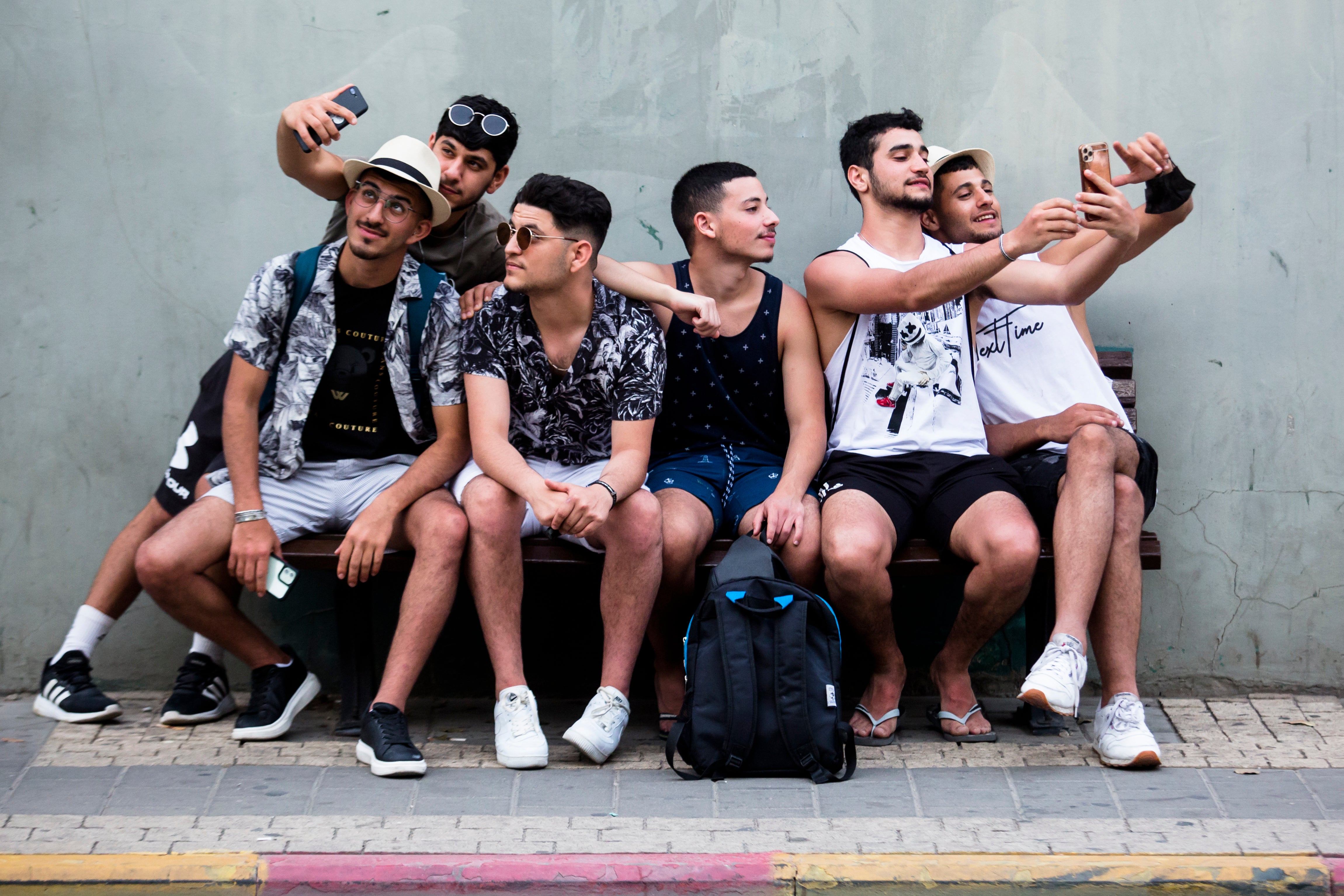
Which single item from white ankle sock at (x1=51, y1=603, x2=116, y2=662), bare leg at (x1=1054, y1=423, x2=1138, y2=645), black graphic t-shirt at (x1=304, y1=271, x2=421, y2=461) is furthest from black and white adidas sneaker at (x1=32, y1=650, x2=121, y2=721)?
bare leg at (x1=1054, y1=423, x2=1138, y2=645)

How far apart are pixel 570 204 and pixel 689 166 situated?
0.90 meters

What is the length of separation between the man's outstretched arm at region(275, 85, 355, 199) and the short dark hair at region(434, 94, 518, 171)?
0.34 m

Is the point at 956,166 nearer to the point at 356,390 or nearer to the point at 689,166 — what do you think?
the point at 689,166

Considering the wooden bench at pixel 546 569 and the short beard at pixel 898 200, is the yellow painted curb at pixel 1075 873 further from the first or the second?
the short beard at pixel 898 200

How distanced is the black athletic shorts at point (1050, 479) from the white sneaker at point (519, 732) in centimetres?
176

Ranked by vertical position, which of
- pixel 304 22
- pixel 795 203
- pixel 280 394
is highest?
pixel 304 22

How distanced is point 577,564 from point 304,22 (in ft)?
7.66

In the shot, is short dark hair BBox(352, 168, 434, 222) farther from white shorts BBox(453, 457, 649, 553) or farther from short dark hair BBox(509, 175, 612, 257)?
white shorts BBox(453, 457, 649, 553)

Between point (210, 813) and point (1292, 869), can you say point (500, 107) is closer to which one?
point (210, 813)

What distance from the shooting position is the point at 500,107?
14.2ft

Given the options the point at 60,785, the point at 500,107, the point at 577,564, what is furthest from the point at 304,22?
the point at 60,785

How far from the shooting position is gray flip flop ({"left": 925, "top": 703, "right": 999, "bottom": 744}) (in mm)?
4039

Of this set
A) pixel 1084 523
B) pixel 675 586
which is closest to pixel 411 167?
pixel 675 586

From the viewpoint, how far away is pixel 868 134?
14.4ft
